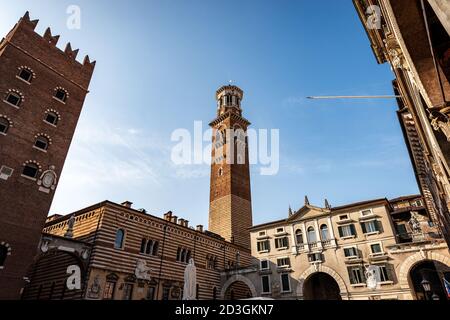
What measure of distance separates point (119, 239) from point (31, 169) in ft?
29.3

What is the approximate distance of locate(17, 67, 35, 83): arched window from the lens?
2175 centimetres

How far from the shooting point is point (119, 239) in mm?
24250

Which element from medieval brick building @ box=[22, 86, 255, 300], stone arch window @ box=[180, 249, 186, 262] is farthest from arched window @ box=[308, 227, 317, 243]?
stone arch window @ box=[180, 249, 186, 262]

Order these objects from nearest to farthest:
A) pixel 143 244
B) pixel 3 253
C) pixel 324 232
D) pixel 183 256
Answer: pixel 3 253 → pixel 143 244 → pixel 324 232 → pixel 183 256

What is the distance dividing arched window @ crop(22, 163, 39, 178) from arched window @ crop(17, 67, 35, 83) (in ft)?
23.2

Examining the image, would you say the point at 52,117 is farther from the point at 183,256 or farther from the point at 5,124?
the point at 183,256

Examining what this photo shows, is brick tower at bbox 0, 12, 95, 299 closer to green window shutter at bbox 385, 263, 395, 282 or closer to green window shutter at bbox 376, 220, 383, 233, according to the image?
green window shutter at bbox 385, 263, 395, 282

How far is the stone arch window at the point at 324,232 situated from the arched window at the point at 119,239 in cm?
1974

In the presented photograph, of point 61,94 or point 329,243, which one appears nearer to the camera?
point 61,94

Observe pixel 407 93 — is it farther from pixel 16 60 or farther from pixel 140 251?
pixel 16 60

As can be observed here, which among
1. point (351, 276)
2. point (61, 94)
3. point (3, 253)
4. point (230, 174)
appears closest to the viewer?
point (3, 253)

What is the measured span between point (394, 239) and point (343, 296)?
6955mm

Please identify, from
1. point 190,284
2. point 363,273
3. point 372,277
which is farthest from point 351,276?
point 190,284
